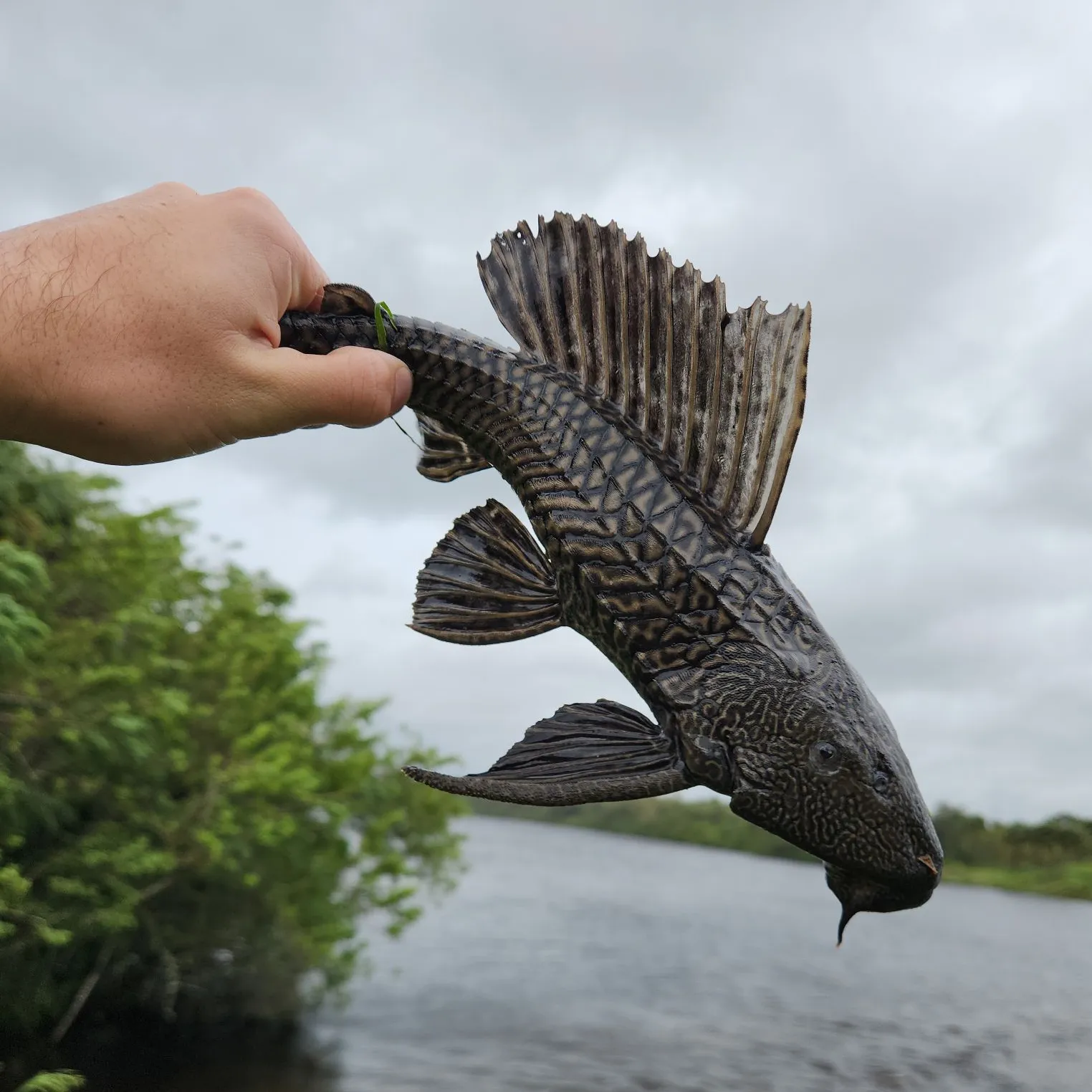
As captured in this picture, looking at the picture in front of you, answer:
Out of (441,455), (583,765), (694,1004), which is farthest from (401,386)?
(694,1004)

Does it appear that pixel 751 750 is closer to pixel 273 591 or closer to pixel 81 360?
pixel 81 360

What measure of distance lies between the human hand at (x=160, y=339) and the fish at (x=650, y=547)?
246 mm

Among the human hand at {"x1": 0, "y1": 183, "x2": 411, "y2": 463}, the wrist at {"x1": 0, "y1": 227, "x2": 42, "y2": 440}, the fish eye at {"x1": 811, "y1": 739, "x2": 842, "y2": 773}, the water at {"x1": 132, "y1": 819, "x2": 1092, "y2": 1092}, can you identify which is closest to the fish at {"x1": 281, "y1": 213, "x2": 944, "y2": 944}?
the fish eye at {"x1": 811, "y1": 739, "x2": 842, "y2": 773}

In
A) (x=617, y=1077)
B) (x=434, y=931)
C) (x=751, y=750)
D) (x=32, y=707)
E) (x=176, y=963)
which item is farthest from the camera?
(x=434, y=931)

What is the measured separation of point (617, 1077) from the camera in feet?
79.8

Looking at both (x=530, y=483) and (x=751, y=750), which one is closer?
(x=751, y=750)

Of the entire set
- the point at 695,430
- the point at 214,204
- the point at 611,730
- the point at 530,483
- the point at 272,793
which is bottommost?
the point at 272,793

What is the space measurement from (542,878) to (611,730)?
68.1m

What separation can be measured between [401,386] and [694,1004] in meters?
34.4

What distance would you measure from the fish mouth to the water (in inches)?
728

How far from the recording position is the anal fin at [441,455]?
3020mm

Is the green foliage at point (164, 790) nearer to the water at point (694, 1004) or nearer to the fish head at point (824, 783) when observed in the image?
the water at point (694, 1004)

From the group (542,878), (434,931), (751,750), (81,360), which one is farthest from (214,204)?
(542,878)

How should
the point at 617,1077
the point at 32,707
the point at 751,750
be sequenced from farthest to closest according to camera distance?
the point at 617,1077, the point at 32,707, the point at 751,750
